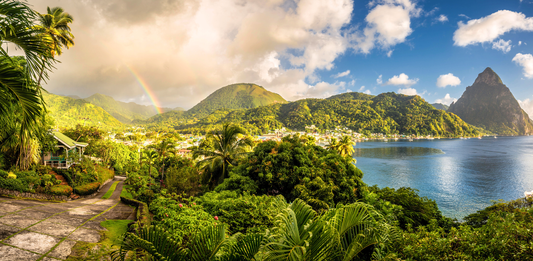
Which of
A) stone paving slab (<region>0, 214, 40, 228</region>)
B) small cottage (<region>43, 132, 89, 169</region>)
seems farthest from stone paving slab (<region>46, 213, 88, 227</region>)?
small cottage (<region>43, 132, 89, 169</region>)

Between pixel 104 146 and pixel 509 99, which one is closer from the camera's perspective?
pixel 104 146

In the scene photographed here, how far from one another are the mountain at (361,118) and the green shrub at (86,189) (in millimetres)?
96161

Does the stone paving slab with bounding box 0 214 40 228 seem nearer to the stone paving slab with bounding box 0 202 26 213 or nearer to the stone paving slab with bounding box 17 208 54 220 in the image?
the stone paving slab with bounding box 17 208 54 220

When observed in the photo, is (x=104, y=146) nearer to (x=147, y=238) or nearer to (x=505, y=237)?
(x=147, y=238)

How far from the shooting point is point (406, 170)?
43.8 meters

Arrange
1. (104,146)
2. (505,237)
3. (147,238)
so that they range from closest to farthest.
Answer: (147,238) → (505,237) → (104,146)

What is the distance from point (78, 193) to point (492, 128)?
775ft

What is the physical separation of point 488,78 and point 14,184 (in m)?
266

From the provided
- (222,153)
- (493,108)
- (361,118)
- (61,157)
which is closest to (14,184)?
(61,157)

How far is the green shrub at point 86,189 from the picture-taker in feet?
44.9

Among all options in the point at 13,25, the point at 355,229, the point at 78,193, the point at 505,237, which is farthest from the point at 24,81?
the point at 78,193

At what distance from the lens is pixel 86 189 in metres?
14.2

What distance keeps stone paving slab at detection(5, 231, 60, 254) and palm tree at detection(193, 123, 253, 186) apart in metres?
9.96

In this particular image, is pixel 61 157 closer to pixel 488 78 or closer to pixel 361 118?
pixel 361 118
